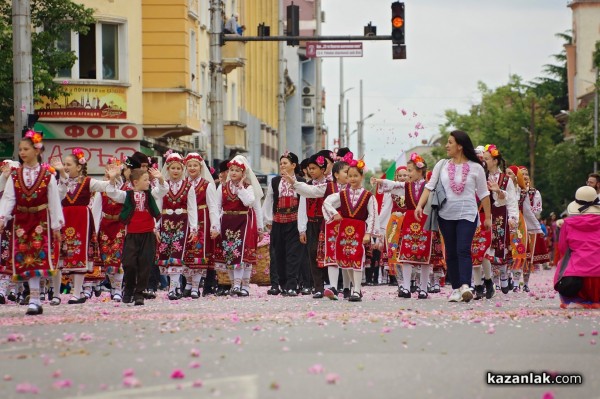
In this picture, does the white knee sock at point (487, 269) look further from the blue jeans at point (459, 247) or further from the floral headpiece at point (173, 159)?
the floral headpiece at point (173, 159)

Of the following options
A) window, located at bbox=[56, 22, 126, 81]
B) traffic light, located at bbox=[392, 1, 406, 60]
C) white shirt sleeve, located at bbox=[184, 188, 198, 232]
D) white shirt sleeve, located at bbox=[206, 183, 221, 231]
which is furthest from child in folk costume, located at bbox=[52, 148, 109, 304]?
window, located at bbox=[56, 22, 126, 81]

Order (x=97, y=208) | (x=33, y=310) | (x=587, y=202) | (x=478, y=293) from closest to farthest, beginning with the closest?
(x=33, y=310) < (x=587, y=202) < (x=478, y=293) < (x=97, y=208)

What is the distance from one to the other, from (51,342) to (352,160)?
6.87 m

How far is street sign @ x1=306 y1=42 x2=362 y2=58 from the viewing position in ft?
106

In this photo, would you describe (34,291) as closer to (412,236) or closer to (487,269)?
(412,236)

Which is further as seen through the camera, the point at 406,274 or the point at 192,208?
the point at 192,208

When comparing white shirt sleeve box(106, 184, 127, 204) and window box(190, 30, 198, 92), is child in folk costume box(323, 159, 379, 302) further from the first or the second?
window box(190, 30, 198, 92)

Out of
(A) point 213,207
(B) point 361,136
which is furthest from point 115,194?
(B) point 361,136

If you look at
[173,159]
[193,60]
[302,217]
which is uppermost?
[193,60]

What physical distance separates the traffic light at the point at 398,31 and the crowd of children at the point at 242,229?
29.9 feet

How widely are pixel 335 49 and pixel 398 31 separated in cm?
211

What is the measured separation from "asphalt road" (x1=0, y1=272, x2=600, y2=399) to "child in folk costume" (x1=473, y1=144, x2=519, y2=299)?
105 inches

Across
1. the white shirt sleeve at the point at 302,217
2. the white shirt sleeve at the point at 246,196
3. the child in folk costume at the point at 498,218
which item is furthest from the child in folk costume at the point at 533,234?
the white shirt sleeve at the point at 246,196

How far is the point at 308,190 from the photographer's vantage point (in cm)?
1912
